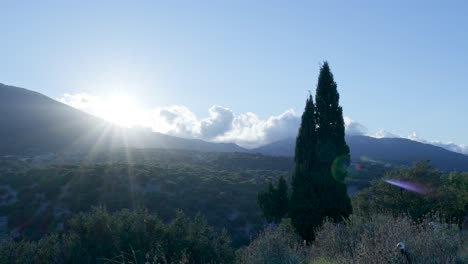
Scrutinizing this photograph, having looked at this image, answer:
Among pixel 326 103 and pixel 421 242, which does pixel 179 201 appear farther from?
pixel 421 242

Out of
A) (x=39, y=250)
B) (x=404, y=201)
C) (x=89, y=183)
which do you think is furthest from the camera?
(x=89, y=183)

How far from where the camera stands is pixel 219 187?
42875 mm

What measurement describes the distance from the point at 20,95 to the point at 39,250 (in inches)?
4754

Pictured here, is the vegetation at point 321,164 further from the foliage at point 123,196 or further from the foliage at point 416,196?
the foliage at point 123,196

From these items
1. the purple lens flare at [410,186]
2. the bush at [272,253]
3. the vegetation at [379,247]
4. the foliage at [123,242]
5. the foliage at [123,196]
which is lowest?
the foliage at [123,196]

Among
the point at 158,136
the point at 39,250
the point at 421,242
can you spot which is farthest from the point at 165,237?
the point at 158,136

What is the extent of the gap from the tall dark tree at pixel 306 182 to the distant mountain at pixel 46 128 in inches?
Result: 2657

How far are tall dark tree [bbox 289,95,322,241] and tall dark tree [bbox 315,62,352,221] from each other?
271 mm

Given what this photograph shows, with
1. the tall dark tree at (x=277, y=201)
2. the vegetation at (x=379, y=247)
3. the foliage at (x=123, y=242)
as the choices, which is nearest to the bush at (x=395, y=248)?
the vegetation at (x=379, y=247)

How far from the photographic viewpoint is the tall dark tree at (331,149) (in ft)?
60.2

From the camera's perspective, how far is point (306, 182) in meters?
18.9

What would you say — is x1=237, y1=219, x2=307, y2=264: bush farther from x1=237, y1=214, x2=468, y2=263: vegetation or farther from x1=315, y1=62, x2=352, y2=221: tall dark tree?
x1=315, y1=62, x2=352, y2=221: tall dark tree

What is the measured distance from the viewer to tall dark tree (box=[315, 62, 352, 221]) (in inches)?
722

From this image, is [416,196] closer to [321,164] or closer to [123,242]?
[321,164]
